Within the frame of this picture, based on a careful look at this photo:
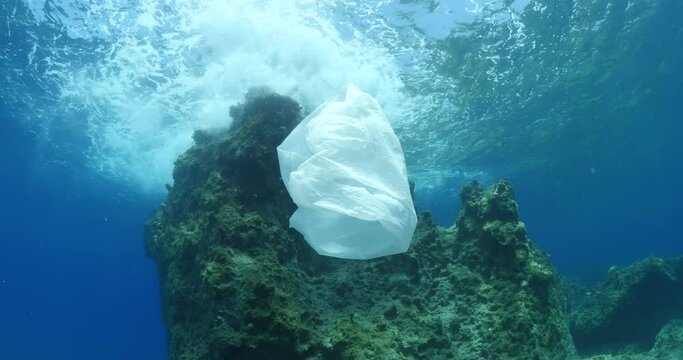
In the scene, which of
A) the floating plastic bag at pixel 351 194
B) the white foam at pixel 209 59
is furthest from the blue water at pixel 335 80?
the floating plastic bag at pixel 351 194

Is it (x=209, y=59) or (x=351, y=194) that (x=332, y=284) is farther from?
(x=209, y=59)

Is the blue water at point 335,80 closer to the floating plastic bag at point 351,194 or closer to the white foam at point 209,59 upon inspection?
the white foam at point 209,59

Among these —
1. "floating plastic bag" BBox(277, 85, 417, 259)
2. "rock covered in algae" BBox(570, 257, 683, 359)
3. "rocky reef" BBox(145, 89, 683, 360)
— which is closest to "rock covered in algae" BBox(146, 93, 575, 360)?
A: "rocky reef" BBox(145, 89, 683, 360)

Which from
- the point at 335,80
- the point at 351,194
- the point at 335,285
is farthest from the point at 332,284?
the point at 335,80

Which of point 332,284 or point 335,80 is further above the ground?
point 335,80

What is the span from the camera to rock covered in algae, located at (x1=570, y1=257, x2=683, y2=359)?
996 centimetres

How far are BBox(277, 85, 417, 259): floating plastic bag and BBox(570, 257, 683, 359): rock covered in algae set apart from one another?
8.46 metres

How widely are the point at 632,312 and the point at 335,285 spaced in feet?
29.6

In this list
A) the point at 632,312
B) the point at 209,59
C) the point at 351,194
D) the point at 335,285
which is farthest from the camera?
the point at 209,59

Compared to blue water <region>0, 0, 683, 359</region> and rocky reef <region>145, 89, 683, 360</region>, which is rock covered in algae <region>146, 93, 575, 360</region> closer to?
rocky reef <region>145, 89, 683, 360</region>

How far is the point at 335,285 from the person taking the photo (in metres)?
5.07

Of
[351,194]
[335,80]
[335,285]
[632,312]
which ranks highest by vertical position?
[335,80]

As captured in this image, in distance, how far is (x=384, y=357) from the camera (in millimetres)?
3871

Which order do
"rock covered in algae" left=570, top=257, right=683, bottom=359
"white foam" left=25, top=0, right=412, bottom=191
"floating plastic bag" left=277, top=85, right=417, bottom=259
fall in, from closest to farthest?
1. "floating plastic bag" left=277, top=85, right=417, bottom=259
2. "rock covered in algae" left=570, top=257, right=683, bottom=359
3. "white foam" left=25, top=0, right=412, bottom=191
